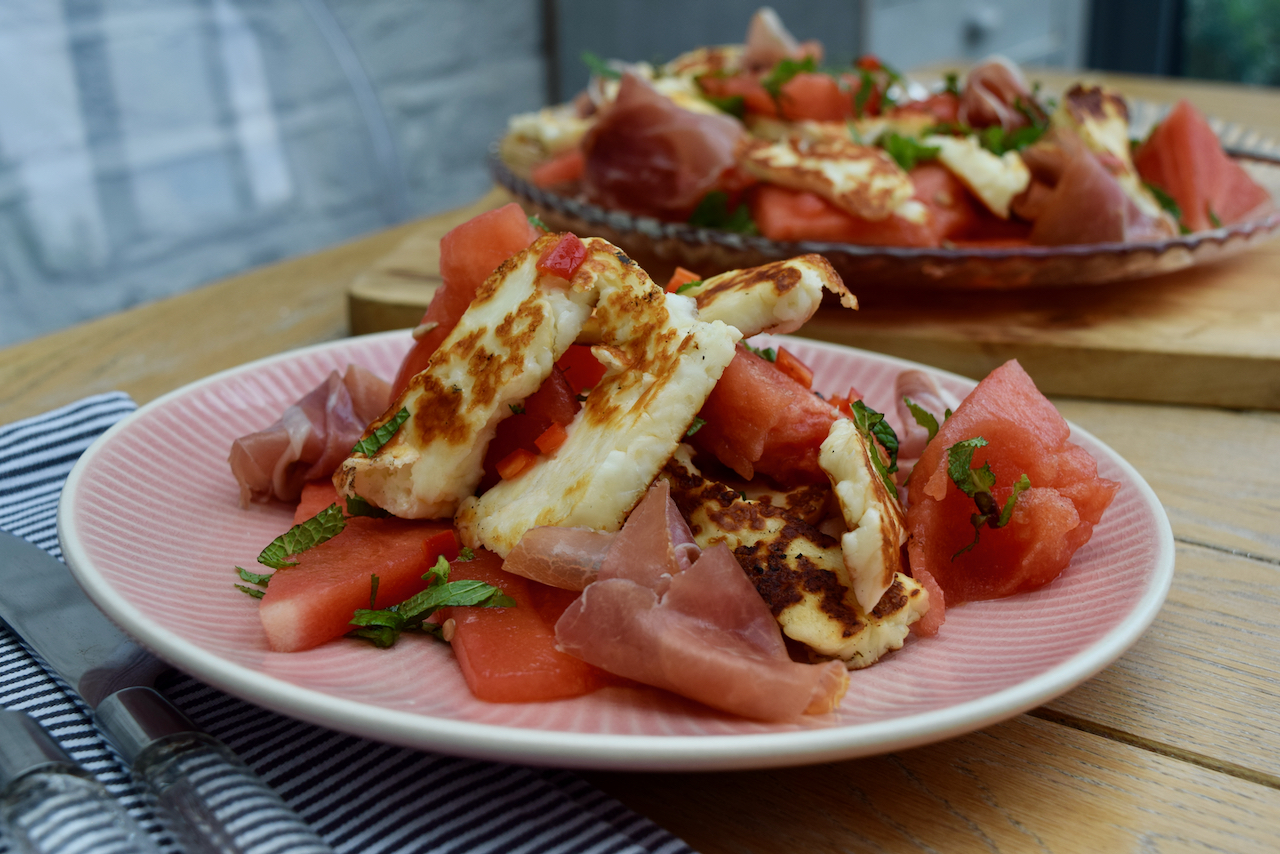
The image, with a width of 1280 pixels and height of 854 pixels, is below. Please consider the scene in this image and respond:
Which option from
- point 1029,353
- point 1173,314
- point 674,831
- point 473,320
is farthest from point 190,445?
point 1173,314

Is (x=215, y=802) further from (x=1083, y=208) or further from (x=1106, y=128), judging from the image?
(x=1106, y=128)

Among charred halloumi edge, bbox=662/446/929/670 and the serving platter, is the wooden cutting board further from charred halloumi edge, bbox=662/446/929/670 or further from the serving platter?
charred halloumi edge, bbox=662/446/929/670

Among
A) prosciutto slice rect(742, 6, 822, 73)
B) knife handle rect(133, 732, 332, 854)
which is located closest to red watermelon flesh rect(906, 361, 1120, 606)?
knife handle rect(133, 732, 332, 854)

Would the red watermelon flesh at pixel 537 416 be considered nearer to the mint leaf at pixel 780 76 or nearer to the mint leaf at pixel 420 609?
the mint leaf at pixel 420 609

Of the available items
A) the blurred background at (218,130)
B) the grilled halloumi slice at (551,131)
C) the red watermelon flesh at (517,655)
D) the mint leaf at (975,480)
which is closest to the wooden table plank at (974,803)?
the red watermelon flesh at (517,655)

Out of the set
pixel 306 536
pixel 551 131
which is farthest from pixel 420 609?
pixel 551 131

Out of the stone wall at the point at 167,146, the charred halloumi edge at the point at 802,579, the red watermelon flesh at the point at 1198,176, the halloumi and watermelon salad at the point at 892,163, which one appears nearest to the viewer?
the charred halloumi edge at the point at 802,579
